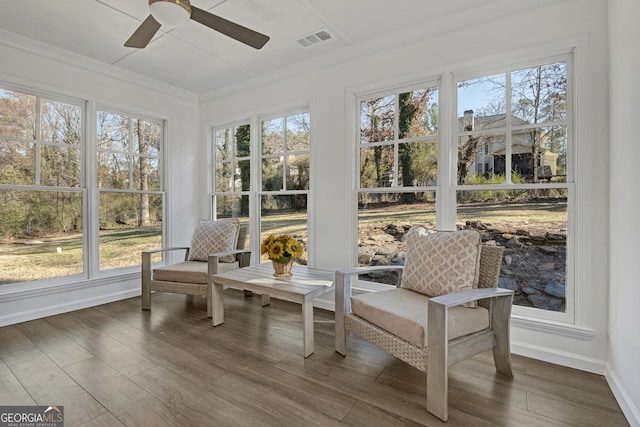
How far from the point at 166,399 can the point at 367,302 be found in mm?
1311

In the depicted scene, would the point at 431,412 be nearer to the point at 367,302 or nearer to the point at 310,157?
the point at 367,302

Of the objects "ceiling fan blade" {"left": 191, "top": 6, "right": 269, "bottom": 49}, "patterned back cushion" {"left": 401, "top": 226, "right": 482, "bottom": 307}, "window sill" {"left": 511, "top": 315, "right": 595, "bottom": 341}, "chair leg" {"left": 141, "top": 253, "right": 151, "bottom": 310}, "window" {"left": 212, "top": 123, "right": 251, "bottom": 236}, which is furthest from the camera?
"window" {"left": 212, "top": 123, "right": 251, "bottom": 236}

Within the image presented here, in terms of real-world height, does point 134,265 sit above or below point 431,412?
above

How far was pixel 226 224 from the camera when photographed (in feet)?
11.7

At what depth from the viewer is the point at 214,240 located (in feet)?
11.5

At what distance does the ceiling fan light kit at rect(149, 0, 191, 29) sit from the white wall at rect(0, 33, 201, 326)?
2.18m

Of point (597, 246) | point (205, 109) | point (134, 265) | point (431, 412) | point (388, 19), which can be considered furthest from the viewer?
point (205, 109)

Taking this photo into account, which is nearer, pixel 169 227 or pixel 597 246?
pixel 597 246

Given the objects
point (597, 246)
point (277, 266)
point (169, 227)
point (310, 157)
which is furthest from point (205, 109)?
point (597, 246)

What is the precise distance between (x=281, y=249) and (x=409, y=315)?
1243 mm

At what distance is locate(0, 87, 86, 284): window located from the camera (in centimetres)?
292

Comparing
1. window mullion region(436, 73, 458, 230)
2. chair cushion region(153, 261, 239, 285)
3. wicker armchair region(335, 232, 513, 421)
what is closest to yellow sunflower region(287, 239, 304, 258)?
wicker armchair region(335, 232, 513, 421)

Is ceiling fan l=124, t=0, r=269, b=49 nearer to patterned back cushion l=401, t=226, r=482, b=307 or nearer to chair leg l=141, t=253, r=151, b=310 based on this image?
patterned back cushion l=401, t=226, r=482, b=307

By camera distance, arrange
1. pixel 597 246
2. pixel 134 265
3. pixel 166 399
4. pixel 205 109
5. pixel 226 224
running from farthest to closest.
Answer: pixel 205 109
pixel 134 265
pixel 226 224
pixel 597 246
pixel 166 399
